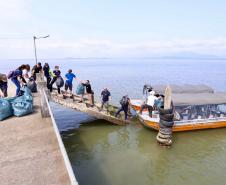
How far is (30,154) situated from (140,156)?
770cm

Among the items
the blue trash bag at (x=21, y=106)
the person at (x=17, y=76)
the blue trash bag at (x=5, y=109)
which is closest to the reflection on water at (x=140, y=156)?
the blue trash bag at (x=21, y=106)

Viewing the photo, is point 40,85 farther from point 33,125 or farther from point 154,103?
point 154,103

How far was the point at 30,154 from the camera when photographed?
6.77m

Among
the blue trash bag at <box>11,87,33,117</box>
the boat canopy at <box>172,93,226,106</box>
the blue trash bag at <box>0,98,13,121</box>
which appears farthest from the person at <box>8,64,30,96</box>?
the boat canopy at <box>172,93,226,106</box>

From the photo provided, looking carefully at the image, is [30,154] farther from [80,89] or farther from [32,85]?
[80,89]

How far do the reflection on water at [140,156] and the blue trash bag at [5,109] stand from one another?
171 inches

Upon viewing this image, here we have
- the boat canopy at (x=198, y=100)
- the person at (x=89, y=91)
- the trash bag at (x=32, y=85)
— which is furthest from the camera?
the person at (x=89, y=91)

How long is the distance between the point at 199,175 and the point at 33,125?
8.36m

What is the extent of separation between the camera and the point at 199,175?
10945mm

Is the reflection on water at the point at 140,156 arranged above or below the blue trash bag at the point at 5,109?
Result: below

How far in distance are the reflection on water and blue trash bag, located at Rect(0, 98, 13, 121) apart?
4.34 metres

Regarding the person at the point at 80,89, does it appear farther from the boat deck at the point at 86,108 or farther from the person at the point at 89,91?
the boat deck at the point at 86,108

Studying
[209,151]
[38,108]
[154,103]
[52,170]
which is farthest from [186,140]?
[52,170]

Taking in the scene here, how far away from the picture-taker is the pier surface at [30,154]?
18.4 feet
